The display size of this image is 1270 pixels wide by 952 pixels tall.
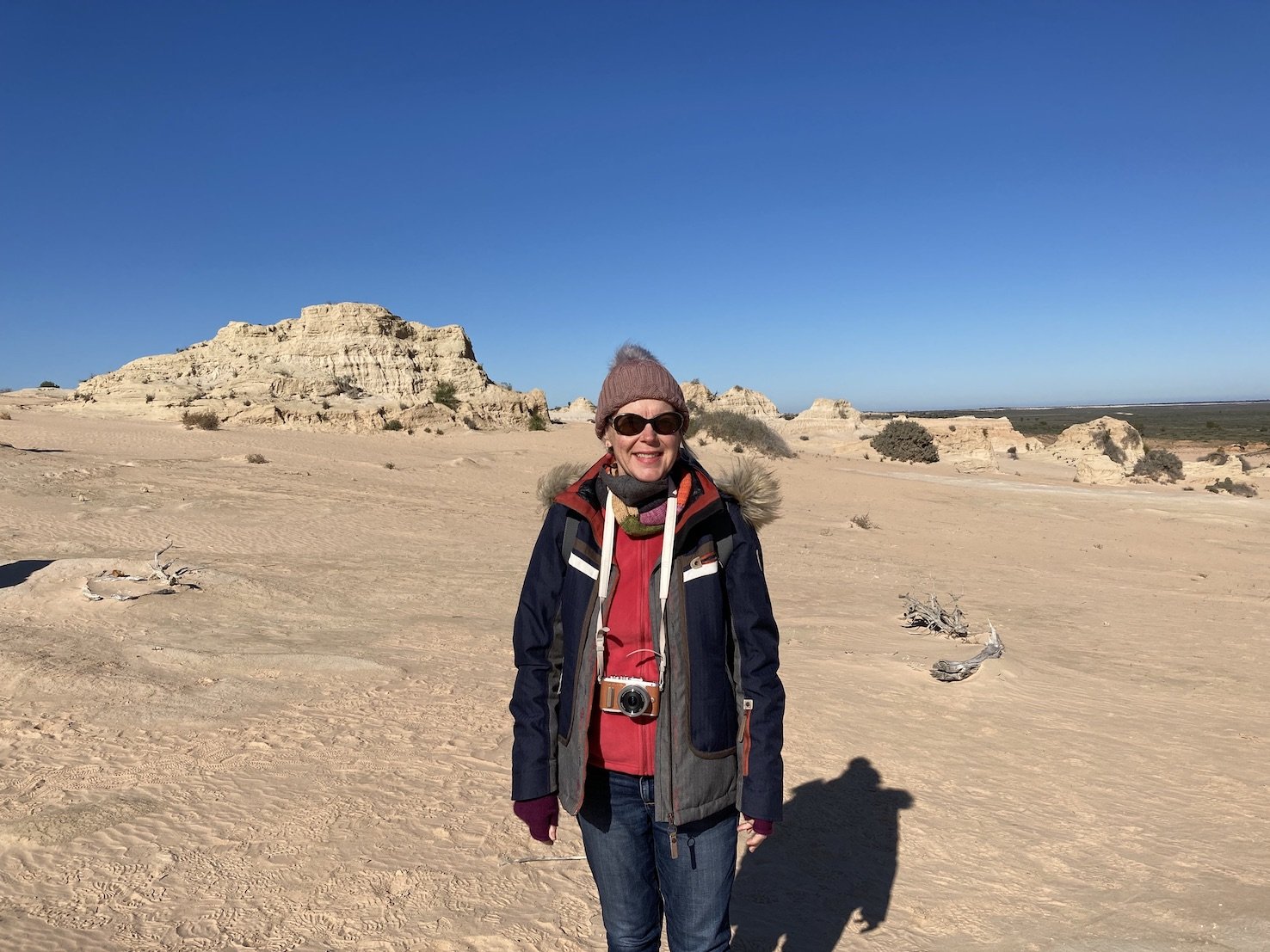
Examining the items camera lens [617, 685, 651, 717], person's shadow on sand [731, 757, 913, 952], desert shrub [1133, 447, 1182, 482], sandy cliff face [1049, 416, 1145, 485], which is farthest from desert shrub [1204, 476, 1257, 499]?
camera lens [617, 685, 651, 717]

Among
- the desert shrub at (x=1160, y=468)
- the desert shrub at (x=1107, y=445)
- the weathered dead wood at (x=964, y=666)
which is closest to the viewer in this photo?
the weathered dead wood at (x=964, y=666)

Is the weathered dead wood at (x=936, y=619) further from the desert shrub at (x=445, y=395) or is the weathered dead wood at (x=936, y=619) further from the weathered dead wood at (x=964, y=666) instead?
the desert shrub at (x=445, y=395)

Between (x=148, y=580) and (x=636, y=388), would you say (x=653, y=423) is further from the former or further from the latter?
(x=148, y=580)

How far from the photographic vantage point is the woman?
1844 mm

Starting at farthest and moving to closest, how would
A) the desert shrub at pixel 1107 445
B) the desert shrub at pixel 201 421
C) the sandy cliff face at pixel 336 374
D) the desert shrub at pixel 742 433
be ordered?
the desert shrub at pixel 1107 445, the desert shrub at pixel 742 433, the sandy cliff face at pixel 336 374, the desert shrub at pixel 201 421

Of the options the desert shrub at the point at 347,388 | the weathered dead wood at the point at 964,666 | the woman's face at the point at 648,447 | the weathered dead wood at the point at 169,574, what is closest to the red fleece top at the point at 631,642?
the woman's face at the point at 648,447

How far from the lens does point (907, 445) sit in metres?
30.0

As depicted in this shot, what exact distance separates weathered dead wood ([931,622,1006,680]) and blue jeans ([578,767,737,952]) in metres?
4.64

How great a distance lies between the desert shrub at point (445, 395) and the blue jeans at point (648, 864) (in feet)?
93.7

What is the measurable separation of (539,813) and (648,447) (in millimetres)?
939

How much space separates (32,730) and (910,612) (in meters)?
7.26

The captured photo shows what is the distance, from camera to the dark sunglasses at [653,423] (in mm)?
1910

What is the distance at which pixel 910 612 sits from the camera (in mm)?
8141

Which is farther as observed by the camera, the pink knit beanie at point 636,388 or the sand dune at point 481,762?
the sand dune at point 481,762
